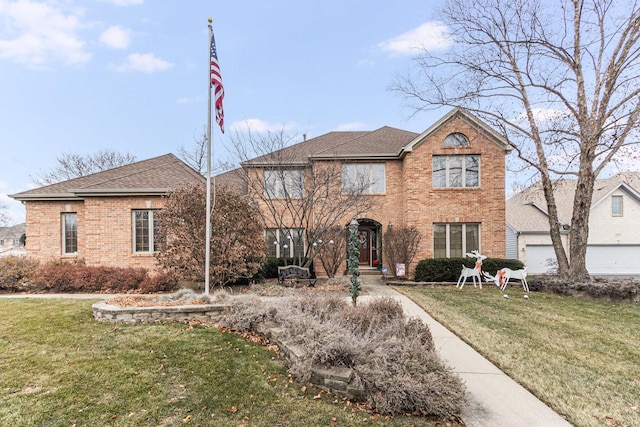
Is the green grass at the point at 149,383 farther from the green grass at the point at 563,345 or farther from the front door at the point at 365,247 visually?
the front door at the point at 365,247

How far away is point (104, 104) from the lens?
15000 millimetres

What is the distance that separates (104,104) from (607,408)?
1947 centimetres

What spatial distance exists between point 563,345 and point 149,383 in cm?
648

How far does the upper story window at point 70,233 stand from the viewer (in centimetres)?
1354

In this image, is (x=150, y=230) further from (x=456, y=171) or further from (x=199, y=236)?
(x=456, y=171)

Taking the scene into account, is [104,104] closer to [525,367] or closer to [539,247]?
[525,367]

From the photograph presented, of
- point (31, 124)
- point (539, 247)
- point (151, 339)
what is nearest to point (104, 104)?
point (31, 124)

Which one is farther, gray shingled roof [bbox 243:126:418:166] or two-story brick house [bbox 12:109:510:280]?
two-story brick house [bbox 12:109:510:280]

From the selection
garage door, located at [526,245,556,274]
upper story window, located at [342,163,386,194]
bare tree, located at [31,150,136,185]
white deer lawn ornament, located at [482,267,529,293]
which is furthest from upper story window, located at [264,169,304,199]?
bare tree, located at [31,150,136,185]

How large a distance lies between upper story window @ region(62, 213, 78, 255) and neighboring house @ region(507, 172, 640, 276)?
23799mm

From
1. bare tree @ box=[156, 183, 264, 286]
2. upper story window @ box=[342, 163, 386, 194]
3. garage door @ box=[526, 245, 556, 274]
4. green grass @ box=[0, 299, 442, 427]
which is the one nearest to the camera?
green grass @ box=[0, 299, 442, 427]

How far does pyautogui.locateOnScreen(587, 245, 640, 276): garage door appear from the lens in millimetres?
18922

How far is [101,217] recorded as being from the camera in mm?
12484

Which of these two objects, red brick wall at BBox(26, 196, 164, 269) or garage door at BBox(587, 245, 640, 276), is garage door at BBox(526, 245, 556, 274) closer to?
garage door at BBox(587, 245, 640, 276)
